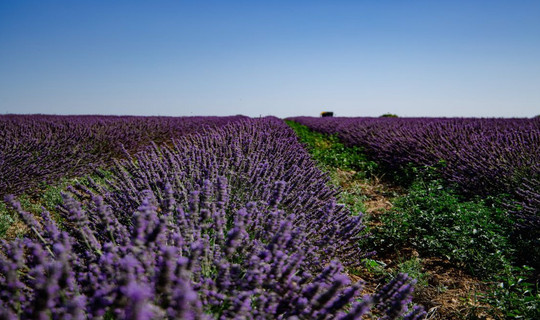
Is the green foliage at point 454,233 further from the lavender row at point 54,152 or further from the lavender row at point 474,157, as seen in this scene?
the lavender row at point 54,152

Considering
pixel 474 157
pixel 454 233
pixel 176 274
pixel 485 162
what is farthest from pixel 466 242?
pixel 176 274

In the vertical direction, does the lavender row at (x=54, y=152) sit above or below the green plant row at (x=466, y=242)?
above

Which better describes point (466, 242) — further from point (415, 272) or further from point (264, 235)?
point (264, 235)

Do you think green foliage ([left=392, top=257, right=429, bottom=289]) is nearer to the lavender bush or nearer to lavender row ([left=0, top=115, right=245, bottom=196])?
the lavender bush

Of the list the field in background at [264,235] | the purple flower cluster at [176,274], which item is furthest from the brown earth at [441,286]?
the purple flower cluster at [176,274]

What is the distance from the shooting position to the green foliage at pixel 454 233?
2.64 m

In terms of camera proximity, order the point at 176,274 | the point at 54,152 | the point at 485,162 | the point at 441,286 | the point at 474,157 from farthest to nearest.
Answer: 1. the point at 54,152
2. the point at 474,157
3. the point at 485,162
4. the point at 441,286
5. the point at 176,274

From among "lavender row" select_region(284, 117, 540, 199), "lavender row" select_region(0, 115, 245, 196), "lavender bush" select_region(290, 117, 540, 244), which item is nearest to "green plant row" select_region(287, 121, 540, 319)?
"lavender bush" select_region(290, 117, 540, 244)

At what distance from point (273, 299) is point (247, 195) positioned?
1.36m

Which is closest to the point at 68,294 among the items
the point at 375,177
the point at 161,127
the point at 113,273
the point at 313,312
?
the point at 113,273

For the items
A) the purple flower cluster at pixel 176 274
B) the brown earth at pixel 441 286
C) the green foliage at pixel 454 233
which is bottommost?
the brown earth at pixel 441 286

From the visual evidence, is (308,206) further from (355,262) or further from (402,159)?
(402,159)

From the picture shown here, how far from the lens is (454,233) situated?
280 centimetres

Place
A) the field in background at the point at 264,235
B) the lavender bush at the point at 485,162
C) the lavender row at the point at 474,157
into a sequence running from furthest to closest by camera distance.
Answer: the lavender row at the point at 474,157 < the lavender bush at the point at 485,162 < the field in background at the point at 264,235
